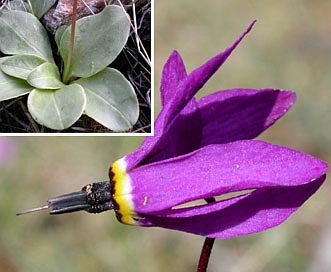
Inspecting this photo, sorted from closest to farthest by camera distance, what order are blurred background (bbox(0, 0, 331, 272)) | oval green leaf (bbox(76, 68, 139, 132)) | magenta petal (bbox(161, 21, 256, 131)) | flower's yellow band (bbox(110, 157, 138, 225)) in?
magenta petal (bbox(161, 21, 256, 131)) → flower's yellow band (bbox(110, 157, 138, 225)) → oval green leaf (bbox(76, 68, 139, 132)) → blurred background (bbox(0, 0, 331, 272))

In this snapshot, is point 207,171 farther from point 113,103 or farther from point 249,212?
point 113,103

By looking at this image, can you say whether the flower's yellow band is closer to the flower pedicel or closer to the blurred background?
the flower pedicel

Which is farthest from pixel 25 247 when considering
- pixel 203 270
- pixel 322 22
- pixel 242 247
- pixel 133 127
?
pixel 322 22

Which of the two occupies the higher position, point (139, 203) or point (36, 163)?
point (139, 203)

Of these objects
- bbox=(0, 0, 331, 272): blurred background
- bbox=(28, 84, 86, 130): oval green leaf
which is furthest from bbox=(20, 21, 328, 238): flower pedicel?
bbox=(0, 0, 331, 272): blurred background

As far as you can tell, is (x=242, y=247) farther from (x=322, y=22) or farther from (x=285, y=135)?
(x=322, y=22)

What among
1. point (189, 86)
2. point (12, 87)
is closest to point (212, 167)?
point (189, 86)
